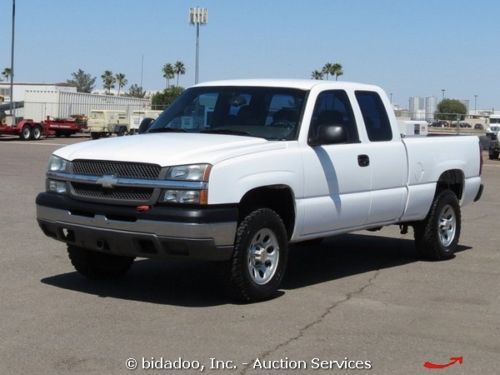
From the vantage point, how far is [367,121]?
28.9 feet

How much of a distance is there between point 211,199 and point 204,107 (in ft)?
6.24

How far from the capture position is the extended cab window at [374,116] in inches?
347

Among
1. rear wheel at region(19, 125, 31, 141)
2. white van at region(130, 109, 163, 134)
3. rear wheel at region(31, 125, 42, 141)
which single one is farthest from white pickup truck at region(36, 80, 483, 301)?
white van at region(130, 109, 163, 134)

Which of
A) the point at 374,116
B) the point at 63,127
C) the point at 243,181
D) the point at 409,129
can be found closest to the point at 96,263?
the point at 243,181

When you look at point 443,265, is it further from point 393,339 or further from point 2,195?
point 2,195

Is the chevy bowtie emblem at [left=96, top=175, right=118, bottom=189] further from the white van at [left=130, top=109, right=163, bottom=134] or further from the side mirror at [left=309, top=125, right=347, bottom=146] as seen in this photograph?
the white van at [left=130, top=109, right=163, bottom=134]

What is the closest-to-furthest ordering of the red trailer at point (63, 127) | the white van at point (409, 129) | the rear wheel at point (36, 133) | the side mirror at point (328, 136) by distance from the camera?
the side mirror at point (328, 136) → the white van at point (409, 129) → the rear wheel at point (36, 133) → the red trailer at point (63, 127)

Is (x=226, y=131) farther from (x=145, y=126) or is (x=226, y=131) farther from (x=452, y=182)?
(x=452, y=182)

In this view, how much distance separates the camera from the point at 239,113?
26.7ft

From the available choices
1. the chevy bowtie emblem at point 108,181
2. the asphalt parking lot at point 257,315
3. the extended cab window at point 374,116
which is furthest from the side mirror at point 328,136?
the chevy bowtie emblem at point 108,181

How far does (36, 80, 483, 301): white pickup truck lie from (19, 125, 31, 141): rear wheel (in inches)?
1502

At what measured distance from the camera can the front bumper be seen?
671cm

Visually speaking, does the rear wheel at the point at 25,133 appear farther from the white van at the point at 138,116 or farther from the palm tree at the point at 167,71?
the palm tree at the point at 167,71

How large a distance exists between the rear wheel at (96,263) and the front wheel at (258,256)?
62.6 inches
